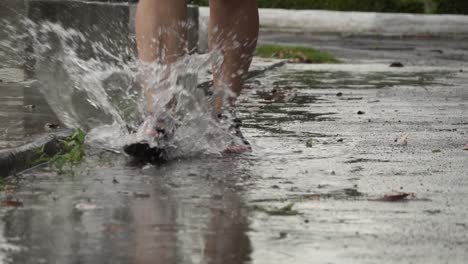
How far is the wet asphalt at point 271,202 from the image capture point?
3576mm

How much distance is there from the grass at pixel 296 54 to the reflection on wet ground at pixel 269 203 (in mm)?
8101

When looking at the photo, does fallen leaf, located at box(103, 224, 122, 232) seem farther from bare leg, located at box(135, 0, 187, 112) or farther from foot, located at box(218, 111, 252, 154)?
foot, located at box(218, 111, 252, 154)

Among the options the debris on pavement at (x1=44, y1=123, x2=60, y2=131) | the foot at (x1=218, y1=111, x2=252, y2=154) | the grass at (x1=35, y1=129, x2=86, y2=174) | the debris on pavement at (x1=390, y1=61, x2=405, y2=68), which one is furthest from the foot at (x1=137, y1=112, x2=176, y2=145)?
the debris on pavement at (x1=390, y1=61, x2=405, y2=68)

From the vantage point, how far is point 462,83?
11.4 metres

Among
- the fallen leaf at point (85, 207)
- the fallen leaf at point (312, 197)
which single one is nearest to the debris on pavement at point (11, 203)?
the fallen leaf at point (85, 207)

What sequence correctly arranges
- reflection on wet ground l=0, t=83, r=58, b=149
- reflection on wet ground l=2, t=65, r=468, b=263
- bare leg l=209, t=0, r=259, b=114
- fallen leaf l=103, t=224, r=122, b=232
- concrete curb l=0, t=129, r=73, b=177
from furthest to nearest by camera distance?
bare leg l=209, t=0, r=259, b=114
reflection on wet ground l=0, t=83, r=58, b=149
concrete curb l=0, t=129, r=73, b=177
fallen leaf l=103, t=224, r=122, b=232
reflection on wet ground l=2, t=65, r=468, b=263

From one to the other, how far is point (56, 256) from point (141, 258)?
23 cm

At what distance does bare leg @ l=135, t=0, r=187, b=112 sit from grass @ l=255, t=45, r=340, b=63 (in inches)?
380

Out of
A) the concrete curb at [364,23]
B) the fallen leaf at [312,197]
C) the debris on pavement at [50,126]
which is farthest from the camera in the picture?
the concrete curb at [364,23]

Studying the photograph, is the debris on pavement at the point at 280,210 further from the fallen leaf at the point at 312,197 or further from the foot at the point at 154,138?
the foot at the point at 154,138

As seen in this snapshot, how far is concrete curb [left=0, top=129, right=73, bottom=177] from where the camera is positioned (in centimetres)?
502

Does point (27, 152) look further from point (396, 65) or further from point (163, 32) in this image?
point (396, 65)

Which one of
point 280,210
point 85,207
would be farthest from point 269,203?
point 85,207

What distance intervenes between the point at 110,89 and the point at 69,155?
257 cm
